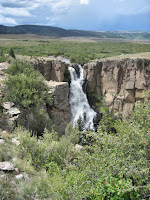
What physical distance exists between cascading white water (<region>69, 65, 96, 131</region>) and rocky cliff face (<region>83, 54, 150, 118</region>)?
3.96 m

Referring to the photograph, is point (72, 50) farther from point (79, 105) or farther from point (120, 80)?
point (79, 105)

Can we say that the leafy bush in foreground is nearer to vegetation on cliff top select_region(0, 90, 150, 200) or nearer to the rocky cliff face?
vegetation on cliff top select_region(0, 90, 150, 200)

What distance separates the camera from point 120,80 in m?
30.8

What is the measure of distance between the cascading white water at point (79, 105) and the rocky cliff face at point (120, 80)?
3955 millimetres

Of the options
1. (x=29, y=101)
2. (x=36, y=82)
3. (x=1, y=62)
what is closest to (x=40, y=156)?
(x=29, y=101)

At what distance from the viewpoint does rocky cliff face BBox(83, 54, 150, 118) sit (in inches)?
1128

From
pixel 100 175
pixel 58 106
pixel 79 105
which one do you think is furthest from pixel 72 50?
pixel 100 175

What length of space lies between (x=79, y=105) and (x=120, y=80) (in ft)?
30.8

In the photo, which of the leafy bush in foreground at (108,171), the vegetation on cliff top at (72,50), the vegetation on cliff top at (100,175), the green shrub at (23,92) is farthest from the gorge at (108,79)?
the leafy bush in foreground at (108,171)

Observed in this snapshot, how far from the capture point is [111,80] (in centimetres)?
3173

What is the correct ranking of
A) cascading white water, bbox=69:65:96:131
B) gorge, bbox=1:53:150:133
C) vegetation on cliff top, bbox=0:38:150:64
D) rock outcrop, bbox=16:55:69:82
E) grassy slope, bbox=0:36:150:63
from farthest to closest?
grassy slope, bbox=0:36:150:63
vegetation on cliff top, bbox=0:38:150:64
cascading white water, bbox=69:65:96:131
gorge, bbox=1:53:150:133
rock outcrop, bbox=16:55:69:82

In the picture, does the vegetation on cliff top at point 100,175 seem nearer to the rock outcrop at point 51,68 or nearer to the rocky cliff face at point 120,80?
the rock outcrop at point 51,68

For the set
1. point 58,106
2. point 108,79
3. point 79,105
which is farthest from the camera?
point 108,79

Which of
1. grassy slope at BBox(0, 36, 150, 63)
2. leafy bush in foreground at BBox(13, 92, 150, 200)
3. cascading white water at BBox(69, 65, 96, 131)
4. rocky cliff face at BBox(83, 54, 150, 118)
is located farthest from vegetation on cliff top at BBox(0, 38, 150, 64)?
leafy bush in foreground at BBox(13, 92, 150, 200)
